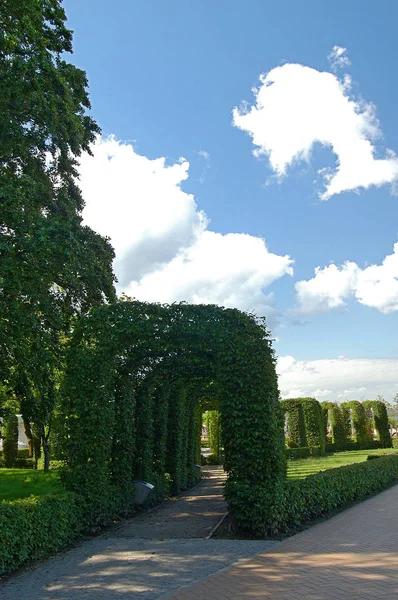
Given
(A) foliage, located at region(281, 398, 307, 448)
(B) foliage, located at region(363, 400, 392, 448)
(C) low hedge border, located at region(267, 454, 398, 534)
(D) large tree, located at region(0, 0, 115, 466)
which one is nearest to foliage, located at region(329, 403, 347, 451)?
(B) foliage, located at region(363, 400, 392, 448)

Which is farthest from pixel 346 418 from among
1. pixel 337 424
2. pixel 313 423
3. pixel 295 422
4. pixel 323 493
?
Result: pixel 323 493

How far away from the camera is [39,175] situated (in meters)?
13.2

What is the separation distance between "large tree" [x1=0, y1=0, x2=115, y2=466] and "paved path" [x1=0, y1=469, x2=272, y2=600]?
13.9ft

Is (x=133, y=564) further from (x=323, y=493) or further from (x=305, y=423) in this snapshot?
(x=305, y=423)

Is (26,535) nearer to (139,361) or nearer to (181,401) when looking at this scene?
(139,361)

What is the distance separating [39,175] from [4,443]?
21.5 m

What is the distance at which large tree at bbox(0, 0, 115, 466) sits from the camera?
9.62m

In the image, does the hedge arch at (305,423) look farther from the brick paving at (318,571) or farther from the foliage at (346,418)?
the brick paving at (318,571)

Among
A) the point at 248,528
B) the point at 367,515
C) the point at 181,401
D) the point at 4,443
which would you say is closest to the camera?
the point at 248,528

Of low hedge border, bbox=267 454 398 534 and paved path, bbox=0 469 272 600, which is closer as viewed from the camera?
paved path, bbox=0 469 272 600

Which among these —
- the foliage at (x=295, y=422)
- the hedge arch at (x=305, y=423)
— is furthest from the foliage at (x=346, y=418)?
the foliage at (x=295, y=422)

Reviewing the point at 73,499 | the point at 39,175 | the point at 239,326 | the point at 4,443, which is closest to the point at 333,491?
the point at 239,326

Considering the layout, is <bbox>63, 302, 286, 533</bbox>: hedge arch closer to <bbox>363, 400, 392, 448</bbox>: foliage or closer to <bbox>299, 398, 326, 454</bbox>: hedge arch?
<bbox>299, 398, 326, 454</bbox>: hedge arch

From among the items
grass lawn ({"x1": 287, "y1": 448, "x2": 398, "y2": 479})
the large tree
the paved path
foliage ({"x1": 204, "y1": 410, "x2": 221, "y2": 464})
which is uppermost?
the large tree
